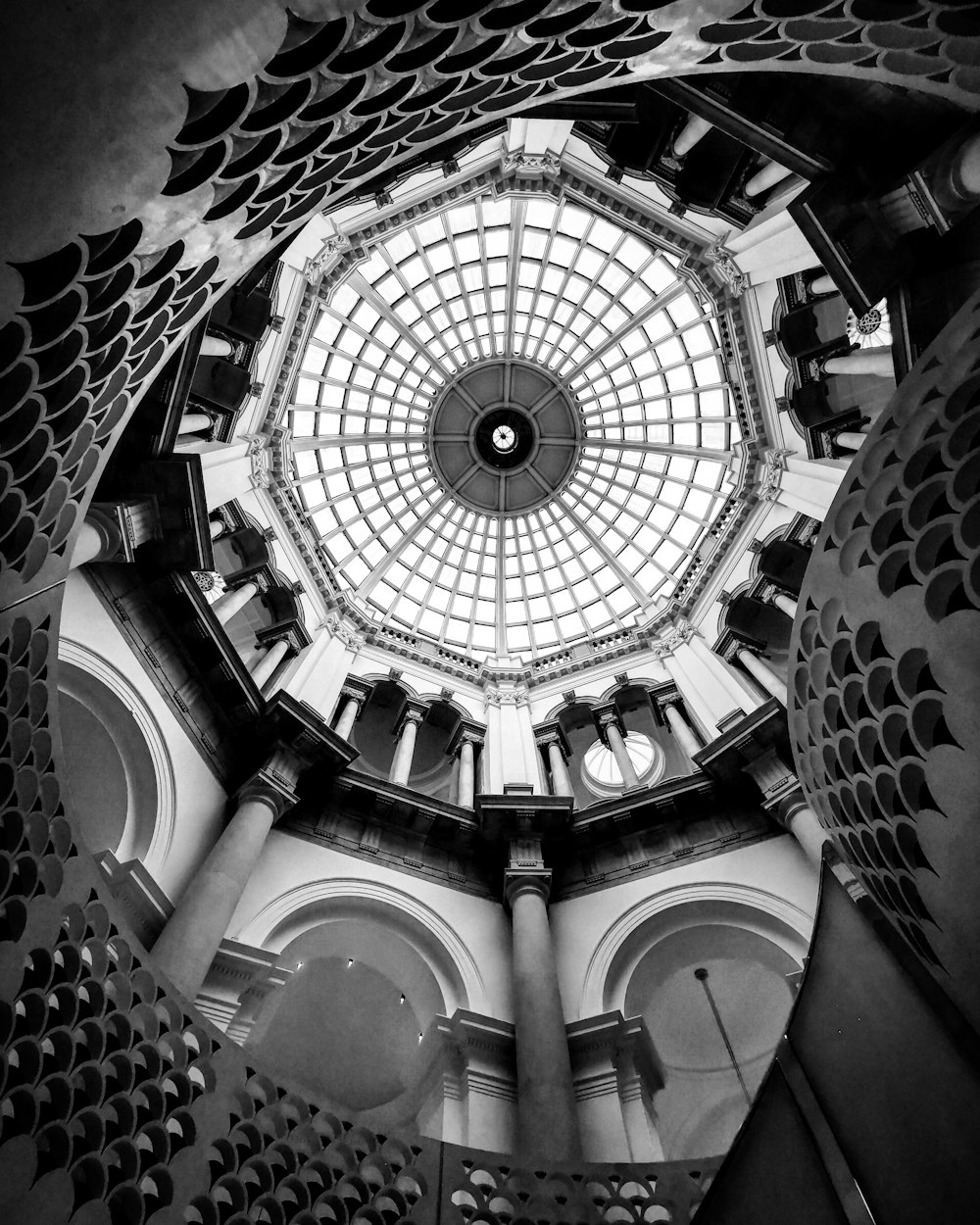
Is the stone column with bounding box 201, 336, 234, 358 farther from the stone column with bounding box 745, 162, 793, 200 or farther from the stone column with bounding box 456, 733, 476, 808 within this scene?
the stone column with bounding box 456, 733, 476, 808

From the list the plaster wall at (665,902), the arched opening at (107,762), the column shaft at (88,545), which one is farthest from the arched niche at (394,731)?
the column shaft at (88,545)

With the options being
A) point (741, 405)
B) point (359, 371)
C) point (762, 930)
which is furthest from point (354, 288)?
point (762, 930)

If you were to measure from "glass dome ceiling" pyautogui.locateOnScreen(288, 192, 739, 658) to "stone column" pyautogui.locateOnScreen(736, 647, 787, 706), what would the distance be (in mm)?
5509

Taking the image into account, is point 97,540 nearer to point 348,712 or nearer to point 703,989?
point 348,712

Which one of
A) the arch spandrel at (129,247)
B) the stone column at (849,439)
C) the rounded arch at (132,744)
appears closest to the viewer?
the arch spandrel at (129,247)

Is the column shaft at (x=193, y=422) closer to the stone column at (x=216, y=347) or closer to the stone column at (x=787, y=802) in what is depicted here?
the stone column at (x=216, y=347)

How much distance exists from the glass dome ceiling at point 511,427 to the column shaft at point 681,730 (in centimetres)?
592

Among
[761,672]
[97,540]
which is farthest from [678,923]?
[97,540]

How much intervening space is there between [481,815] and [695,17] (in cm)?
1297

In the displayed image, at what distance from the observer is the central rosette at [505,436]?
27.4m

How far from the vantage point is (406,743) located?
59.8 feet

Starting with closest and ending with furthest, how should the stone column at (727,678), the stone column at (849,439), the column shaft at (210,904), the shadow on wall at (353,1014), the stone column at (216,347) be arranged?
the column shaft at (210,904) < the shadow on wall at (353,1014) < the stone column at (216,347) < the stone column at (849,439) < the stone column at (727,678)

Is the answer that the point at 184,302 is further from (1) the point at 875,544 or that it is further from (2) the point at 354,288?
(2) the point at 354,288

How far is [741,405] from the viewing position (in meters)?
19.7
